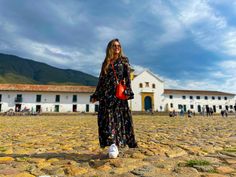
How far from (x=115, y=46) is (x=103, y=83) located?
2.04 feet

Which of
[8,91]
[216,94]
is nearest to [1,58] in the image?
[8,91]

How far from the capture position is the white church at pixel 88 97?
43219 mm

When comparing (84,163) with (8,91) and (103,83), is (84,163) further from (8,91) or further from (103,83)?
(8,91)

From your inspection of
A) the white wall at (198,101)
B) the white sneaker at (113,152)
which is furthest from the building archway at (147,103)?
the white sneaker at (113,152)

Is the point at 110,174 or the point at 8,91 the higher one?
the point at 8,91

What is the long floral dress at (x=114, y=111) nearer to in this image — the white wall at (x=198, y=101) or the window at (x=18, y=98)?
the window at (x=18, y=98)

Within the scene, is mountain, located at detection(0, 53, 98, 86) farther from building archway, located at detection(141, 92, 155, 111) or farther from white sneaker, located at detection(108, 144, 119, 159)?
white sneaker, located at detection(108, 144, 119, 159)

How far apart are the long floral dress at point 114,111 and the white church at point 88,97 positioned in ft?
124

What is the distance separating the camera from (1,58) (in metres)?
186

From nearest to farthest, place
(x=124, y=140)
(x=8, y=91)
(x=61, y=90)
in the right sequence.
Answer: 1. (x=124, y=140)
2. (x=8, y=91)
3. (x=61, y=90)

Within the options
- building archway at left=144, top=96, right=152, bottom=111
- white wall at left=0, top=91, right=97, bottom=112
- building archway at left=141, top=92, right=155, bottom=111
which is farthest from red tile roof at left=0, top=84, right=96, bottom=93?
building archway at left=144, top=96, right=152, bottom=111

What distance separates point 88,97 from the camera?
155ft

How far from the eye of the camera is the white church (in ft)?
142

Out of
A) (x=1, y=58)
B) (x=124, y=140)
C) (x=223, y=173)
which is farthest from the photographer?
(x=1, y=58)
